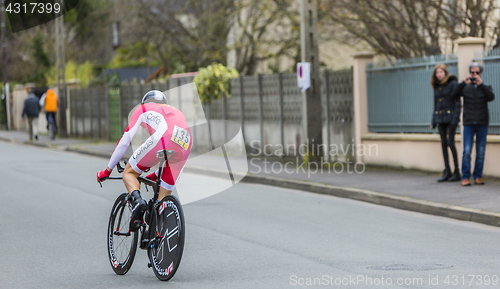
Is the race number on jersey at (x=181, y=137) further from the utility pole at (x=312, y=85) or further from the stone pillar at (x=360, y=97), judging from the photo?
the stone pillar at (x=360, y=97)

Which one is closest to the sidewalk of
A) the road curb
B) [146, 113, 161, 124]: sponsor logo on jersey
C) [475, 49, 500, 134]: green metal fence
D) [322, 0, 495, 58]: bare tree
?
the road curb

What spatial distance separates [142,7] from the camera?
1209 inches

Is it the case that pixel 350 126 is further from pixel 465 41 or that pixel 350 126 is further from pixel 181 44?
pixel 181 44

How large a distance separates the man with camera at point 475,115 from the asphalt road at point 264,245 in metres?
2.07

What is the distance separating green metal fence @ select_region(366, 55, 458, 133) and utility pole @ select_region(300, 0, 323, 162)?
1.18 metres

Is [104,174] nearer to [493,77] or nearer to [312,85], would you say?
[493,77]

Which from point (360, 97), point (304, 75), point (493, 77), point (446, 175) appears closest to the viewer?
point (446, 175)

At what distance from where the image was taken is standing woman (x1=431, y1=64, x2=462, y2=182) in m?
11.8

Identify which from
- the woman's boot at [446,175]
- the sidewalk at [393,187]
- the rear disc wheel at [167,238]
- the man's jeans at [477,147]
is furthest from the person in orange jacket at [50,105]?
the rear disc wheel at [167,238]

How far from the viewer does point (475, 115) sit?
11.2 meters

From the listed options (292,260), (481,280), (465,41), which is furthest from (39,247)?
(465,41)

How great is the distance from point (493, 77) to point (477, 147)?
150 centimetres

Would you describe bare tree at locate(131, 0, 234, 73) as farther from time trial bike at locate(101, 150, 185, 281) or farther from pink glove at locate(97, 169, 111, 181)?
pink glove at locate(97, 169, 111, 181)

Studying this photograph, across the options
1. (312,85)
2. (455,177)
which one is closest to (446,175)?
(455,177)
